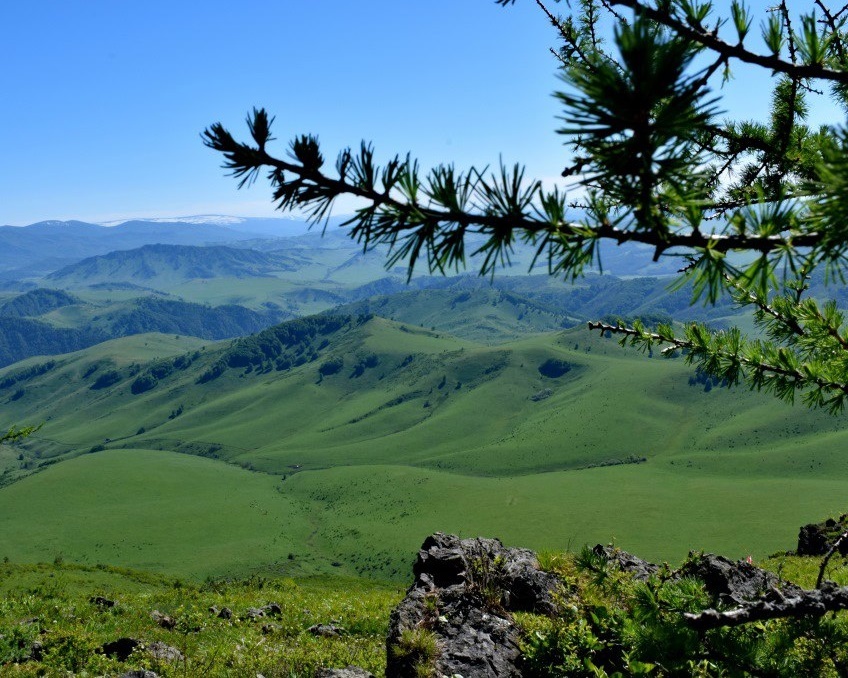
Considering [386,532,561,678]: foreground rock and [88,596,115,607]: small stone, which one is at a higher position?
[386,532,561,678]: foreground rock

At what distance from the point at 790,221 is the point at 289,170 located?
2429mm

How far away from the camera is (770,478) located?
186750 mm

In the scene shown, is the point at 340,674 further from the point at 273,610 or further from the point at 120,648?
the point at 273,610

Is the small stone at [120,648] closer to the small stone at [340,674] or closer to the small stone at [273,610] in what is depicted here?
the small stone at [273,610]

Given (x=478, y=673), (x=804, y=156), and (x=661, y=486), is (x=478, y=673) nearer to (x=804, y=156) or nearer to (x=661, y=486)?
(x=804, y=156)

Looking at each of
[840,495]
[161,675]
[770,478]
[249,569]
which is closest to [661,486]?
[770,478]

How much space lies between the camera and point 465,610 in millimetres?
7660

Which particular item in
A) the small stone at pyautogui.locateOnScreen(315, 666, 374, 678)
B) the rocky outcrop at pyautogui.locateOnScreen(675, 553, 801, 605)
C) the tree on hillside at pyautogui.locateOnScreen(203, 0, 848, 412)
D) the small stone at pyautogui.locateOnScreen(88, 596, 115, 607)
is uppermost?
the tree on hillside at pyautogui.locateOnScreen(203, 0, 848, 412)

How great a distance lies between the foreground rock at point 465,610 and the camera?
6.58 m

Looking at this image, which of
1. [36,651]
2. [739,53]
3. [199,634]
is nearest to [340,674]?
[36,651]

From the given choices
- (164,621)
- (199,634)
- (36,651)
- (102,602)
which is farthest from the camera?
(102,602)

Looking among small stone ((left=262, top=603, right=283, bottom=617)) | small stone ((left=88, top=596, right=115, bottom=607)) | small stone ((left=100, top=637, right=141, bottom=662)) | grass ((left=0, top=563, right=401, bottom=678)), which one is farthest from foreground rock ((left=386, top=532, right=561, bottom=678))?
small stone ((left=88, top=596, right=115, bottom=607))

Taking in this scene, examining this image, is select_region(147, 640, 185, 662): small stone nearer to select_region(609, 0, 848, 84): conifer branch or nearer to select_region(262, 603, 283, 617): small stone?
select_region(262, 603, 283, 617): small stone

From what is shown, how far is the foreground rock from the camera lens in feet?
21.6
